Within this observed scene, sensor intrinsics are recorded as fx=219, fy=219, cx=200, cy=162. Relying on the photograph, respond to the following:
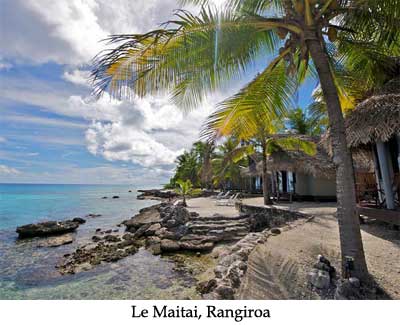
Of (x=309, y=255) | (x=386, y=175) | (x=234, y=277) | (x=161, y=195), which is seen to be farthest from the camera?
(x=161, y=195)

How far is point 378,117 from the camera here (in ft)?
15.3

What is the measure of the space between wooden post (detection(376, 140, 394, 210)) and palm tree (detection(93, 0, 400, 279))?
4092 mm

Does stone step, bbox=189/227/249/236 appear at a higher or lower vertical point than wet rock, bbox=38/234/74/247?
higher

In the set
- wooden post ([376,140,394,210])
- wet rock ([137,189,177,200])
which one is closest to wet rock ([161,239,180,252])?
wooden post ([376,140,394,210])

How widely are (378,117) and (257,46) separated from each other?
3134 millimetres

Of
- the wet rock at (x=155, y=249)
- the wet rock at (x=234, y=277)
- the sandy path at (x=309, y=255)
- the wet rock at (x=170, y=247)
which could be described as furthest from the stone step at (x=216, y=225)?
the wet rock at (x=234, y=277)

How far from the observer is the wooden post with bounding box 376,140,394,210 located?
6.23m

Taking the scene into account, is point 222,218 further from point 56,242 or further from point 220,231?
point 56,242

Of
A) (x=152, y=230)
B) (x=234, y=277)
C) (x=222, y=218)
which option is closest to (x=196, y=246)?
(x=222, y=218)

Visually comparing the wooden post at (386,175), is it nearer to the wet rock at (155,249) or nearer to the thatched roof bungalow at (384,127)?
the thatched roof bungalow at (384,127)

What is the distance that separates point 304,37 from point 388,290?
3550 millimetres

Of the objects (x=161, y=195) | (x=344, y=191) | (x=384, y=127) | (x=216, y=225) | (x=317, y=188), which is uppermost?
(x=384, y=127)

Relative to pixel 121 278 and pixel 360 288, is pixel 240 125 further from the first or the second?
pixel 121 278

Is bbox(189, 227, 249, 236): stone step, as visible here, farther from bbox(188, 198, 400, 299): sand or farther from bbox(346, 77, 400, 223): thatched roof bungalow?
bbox(346, 77, 400, 223): thatched roof bungalow
